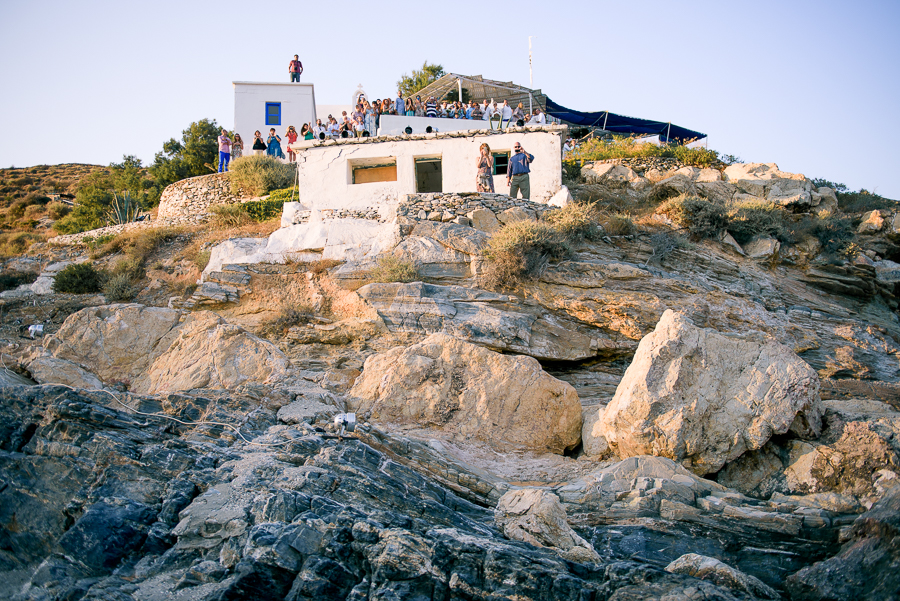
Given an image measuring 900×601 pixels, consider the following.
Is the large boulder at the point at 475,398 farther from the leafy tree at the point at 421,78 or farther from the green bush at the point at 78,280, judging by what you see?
the leafy tree at the point at 421,78

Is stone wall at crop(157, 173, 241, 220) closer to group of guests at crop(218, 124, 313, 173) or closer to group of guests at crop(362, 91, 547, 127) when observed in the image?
group of guests at crop(218, 124, 313, 173)

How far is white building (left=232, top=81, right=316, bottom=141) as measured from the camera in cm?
2520

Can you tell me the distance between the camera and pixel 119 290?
13.2m

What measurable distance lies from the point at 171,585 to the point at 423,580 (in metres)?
1.88

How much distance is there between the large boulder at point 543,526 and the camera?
4629mm

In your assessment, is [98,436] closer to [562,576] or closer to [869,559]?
[562,576]

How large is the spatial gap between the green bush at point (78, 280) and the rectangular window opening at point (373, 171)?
24.9 feet

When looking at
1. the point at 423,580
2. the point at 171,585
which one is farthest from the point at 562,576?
the point at 171,585

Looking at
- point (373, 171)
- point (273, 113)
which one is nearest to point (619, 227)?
point (373, 171)

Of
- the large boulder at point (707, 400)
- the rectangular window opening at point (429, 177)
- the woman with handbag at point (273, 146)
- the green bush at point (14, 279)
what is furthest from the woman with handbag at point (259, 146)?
the large boulder at point (707, 400)

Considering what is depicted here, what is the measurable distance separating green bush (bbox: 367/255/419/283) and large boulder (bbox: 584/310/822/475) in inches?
205

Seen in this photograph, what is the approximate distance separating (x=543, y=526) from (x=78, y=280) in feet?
46.0

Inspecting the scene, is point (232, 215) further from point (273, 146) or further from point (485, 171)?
point (485, 171)

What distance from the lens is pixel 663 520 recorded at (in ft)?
17.6
